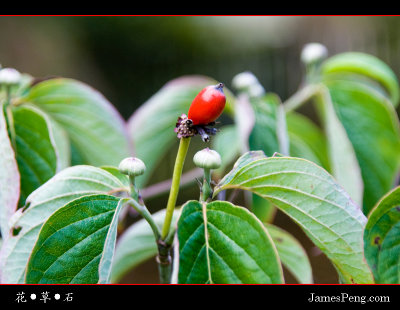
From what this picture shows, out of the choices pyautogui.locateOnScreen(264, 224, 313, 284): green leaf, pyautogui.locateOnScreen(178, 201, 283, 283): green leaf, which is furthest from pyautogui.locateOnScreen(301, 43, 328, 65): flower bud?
pyautogui.locateOnScreen(178, 201, 283, 283): green leaf

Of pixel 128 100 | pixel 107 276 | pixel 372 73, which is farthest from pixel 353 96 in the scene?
pixel 128 100

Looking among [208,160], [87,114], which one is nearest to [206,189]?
[208,160]

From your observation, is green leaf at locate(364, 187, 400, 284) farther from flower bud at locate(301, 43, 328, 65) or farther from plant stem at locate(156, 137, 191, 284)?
flower bud at locate(301, 43, 328, 65)

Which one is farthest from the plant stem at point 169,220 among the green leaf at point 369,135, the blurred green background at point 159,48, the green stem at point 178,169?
the blurred green background at point 159,48

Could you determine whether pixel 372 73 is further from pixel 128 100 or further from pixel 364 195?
pixel 128 100

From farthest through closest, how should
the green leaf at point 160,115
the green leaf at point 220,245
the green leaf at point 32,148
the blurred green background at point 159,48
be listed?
1. the blurred green background at point 159,48
2. the green leaf at point 160,115
3. the green leaf at point 32,148
4. the green leaf at point 220,245

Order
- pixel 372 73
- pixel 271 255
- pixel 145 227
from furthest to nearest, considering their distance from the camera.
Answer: pixel 372 73 → pixel 145 227 → pixel 271 255

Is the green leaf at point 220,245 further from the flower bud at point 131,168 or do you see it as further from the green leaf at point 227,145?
the green leaf at point 227,145

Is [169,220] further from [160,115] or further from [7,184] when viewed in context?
[160,115]
